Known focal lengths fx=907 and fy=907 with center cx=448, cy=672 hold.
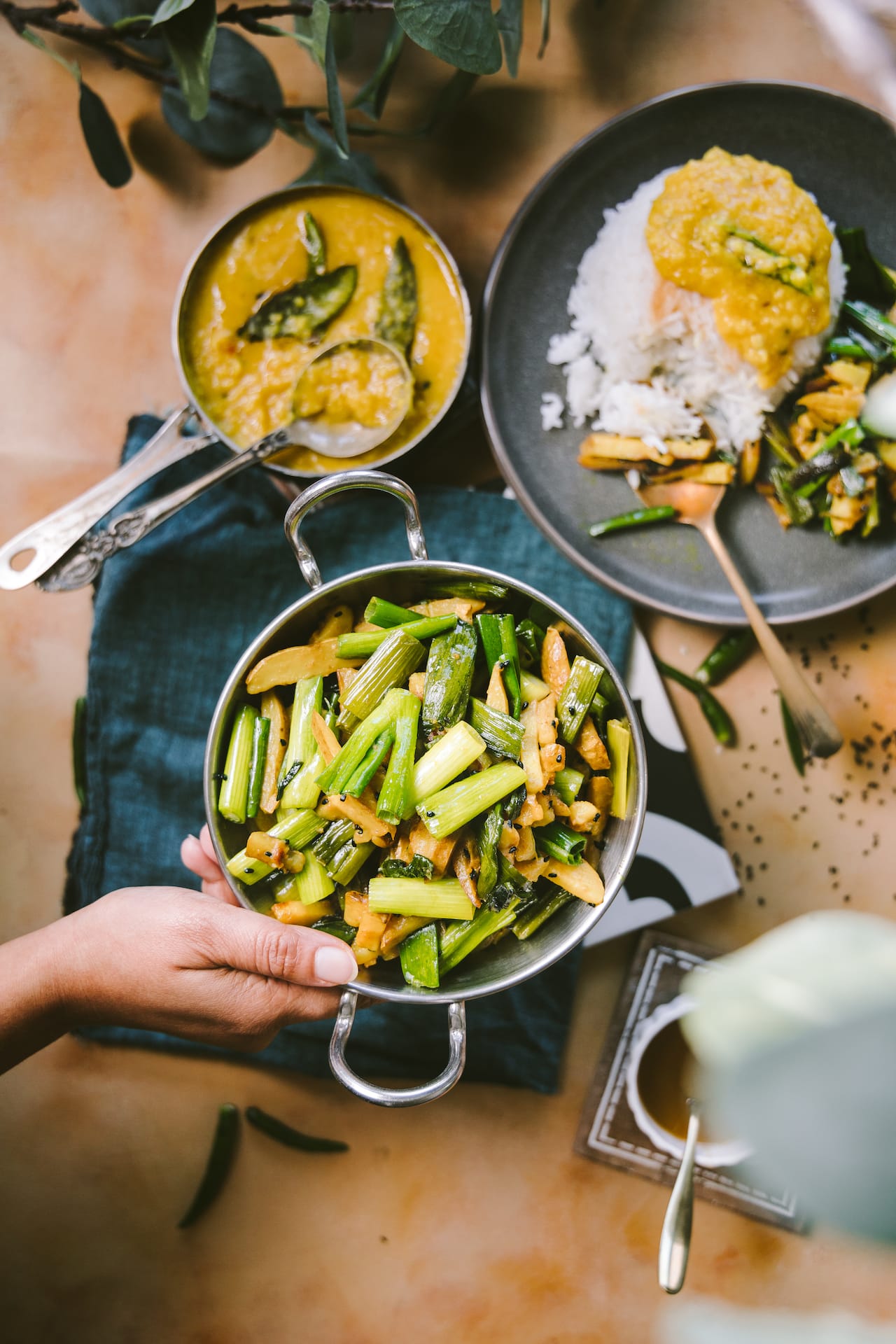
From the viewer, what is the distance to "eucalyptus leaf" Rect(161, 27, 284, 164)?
5.72 feet

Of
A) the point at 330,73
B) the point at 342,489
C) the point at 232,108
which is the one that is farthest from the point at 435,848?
the point at 232,108

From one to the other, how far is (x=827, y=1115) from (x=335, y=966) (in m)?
1.03

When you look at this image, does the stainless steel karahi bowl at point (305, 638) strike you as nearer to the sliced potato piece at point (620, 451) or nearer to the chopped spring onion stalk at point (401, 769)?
the chopped spring onion stalk at point (401, 769)

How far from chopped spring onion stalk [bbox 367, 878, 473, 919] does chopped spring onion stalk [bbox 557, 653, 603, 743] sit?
0.29 meters

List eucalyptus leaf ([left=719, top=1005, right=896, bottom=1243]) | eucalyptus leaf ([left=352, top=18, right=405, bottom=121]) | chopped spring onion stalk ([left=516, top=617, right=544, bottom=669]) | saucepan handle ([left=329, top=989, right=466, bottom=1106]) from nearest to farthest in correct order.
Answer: eucalyptus leaf ([left=719, top=1005, right=896, bottom=1243])
saucepan handle ([left=329, top=989, right=466, bottom=1106])
chopped spring onion stalk ([left=516, top=617, right=544, bottom=669])
eucalyptus leaf ([left=352, top=18, right=405, bottom=121])

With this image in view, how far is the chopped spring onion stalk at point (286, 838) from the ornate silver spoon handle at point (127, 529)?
618 millimetres

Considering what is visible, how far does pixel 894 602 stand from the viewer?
73.7 inches

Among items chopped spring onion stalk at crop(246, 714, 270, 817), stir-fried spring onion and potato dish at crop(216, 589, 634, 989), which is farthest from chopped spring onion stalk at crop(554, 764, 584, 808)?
chopped spring onion stalk at crop(246, 714, 270, 817)

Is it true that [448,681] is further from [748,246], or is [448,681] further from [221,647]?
[748,246]

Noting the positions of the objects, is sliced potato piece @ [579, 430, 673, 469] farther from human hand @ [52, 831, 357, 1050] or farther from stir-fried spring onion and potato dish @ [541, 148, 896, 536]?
human hand @ [52, 831, 357, 1050]

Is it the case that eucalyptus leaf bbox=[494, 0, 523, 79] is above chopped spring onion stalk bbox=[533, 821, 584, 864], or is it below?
above

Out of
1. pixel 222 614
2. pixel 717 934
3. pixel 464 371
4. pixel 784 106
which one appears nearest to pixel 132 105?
pixel 464 371

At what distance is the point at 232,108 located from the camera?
1786mm

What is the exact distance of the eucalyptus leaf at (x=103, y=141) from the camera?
1.75 metres
